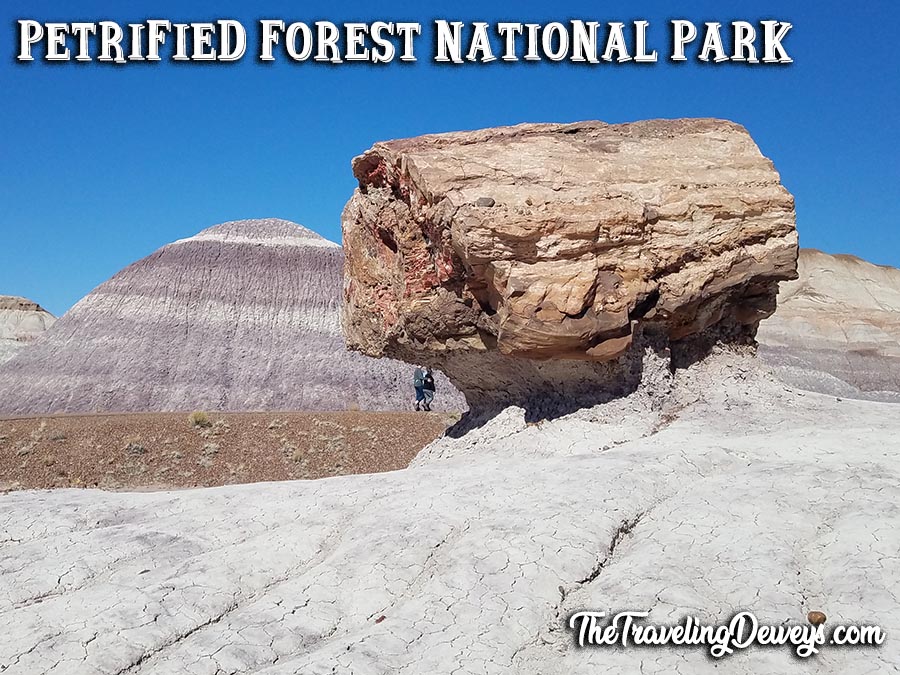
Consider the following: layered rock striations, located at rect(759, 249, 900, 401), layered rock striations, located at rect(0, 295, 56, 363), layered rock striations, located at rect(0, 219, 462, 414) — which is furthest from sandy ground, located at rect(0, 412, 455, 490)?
layered rock striations, located at rect(0, 295, 56, 363)

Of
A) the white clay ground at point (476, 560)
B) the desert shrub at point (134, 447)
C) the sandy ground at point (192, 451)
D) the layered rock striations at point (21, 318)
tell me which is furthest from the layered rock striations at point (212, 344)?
the layered rock striations at point (21, 318)

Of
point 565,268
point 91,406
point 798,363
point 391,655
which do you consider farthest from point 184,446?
point 798,363

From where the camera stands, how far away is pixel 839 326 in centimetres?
3750

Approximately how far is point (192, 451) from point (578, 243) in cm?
1115

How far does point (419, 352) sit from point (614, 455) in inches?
92.7

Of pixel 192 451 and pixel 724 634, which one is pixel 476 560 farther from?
pixel 192 451

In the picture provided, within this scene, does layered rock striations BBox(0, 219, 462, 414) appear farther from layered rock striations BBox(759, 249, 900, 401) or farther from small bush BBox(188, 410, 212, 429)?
layered rock striations BBox(759, 249, 900, 401)

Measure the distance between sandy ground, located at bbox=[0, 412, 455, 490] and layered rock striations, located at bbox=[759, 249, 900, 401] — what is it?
18.3 metres

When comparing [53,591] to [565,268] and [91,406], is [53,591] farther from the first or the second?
[91,406]

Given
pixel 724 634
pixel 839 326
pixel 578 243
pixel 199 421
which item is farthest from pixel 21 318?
pixel 724 634

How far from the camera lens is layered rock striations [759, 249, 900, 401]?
111 ft

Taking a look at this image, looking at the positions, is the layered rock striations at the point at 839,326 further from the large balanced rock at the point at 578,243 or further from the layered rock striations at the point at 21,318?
the layered rock striations at the point at 21,318

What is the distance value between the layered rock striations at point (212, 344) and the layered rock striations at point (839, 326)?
49.4 feet

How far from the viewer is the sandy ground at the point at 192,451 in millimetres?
13500
